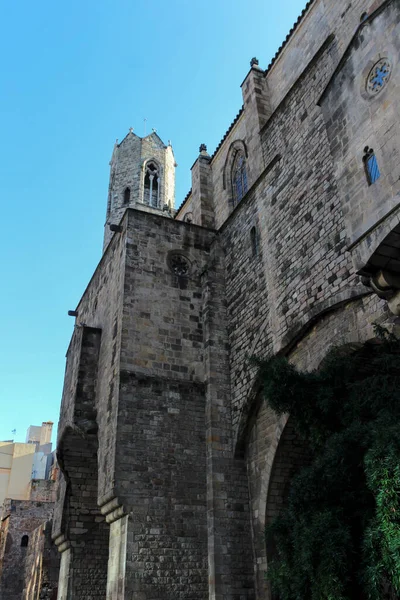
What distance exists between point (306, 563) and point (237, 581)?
462 centimetres

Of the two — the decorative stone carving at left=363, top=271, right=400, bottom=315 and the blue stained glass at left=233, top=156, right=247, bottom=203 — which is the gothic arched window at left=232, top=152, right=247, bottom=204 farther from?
the decorative stone carving at left=363, top=271, right=400, bottom=315

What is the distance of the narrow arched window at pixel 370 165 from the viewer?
20.7 ft

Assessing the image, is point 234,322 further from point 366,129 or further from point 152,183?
point 152,183

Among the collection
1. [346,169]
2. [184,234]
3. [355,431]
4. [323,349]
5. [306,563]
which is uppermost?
[184,234]

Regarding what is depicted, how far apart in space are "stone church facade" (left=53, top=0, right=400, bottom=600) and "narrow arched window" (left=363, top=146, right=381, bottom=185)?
2 centimetres

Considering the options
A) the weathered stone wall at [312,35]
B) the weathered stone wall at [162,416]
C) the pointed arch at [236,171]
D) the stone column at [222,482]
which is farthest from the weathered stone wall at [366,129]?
the pointed arch at [236,171]

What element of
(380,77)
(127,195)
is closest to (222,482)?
(380,77)

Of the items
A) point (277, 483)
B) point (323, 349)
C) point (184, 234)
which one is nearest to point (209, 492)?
point (277, 483)

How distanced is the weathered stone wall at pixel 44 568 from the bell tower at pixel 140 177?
9.90m

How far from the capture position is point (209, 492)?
10078 millimetres

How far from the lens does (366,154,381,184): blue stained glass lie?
6304 millimetres

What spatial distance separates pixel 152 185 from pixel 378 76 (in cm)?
1448

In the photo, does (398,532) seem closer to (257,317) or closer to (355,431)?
(355,431)

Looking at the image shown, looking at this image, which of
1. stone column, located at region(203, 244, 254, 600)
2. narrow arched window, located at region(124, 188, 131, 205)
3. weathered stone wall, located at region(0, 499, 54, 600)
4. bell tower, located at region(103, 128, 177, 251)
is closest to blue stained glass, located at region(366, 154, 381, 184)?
stone column, located at region(203, 244, 254, 600)
